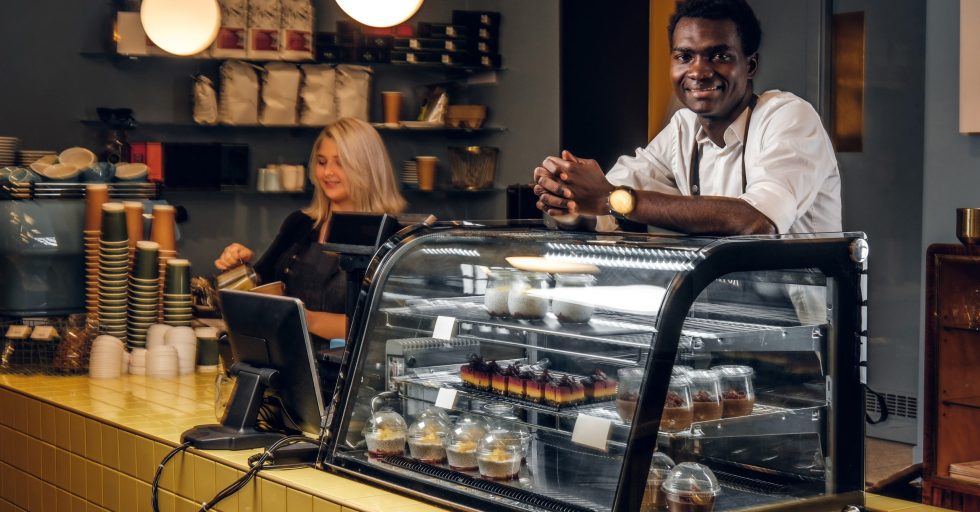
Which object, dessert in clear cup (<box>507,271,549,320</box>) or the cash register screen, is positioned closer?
dessert in clear cup (<box>507,271,549,320</box>)

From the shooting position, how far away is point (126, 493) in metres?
2.74

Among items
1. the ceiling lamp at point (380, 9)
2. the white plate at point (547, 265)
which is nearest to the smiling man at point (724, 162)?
the white plate at point (547, 265)

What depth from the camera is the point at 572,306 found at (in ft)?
6.75

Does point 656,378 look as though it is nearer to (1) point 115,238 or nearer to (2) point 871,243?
(1) point 115,238

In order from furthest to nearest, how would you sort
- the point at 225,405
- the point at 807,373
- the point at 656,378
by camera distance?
the point at 225,405, the point at 807,373, the point at 656,378

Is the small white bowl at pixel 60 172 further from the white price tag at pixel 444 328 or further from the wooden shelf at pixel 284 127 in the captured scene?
the wooden shelf at pixel 284 127

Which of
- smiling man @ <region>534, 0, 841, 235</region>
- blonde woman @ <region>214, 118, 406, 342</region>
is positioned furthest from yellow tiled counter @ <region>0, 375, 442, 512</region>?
blonde woman @ <region>214, 118, 406, 342</region>

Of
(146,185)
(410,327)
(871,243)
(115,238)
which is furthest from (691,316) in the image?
(871,243)

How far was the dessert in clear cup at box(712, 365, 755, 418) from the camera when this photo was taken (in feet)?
6.31

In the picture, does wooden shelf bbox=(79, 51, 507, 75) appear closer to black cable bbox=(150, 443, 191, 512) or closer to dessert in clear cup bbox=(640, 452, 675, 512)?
black cable bbox=(150, 443, 191, 512)

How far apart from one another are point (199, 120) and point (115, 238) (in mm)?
3128

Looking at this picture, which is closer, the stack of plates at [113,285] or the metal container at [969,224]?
the stack of plates at [113,285]

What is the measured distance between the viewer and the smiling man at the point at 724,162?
2016 mm

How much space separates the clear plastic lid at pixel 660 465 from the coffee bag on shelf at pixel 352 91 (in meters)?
5.13
